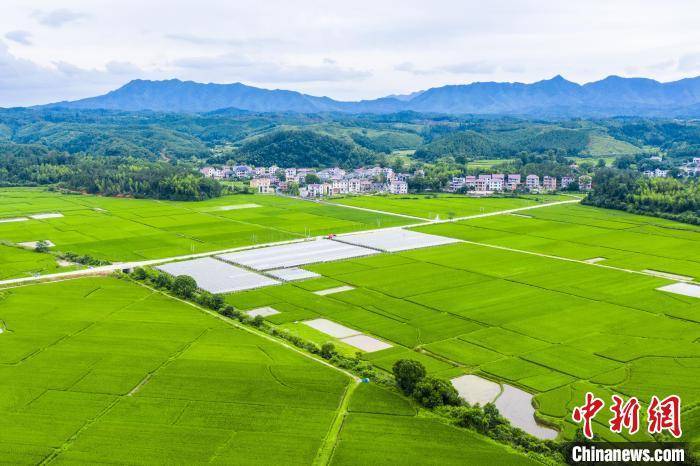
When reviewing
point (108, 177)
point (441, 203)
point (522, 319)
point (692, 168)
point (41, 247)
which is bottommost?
point (522, 319)

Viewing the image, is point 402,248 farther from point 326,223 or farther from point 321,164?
point 321,164

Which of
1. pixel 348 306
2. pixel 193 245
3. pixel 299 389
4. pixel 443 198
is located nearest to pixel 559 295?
pixel 348 306

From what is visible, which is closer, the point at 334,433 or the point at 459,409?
the point at 334,433

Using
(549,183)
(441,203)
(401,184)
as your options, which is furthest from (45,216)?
(549,183)

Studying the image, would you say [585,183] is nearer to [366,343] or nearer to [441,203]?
[441,203]

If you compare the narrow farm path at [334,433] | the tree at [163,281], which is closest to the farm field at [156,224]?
the tree at [163,281]

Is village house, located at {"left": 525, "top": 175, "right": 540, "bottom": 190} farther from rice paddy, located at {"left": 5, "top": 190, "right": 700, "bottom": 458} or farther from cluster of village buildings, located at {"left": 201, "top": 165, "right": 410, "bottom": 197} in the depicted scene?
rice paddy, located at {"left": 5, "top": 190, "right": 700, "bottom": 458}

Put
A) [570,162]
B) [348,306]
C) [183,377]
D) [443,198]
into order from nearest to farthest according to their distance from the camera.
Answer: [183,377], [348,306], [443,198], [570,162]
